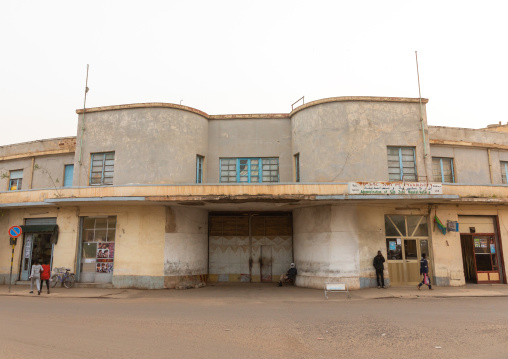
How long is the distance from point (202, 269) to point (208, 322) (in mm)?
9491

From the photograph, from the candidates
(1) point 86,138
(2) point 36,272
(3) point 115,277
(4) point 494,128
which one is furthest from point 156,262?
(4) point 494,128

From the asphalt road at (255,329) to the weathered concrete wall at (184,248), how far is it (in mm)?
3965

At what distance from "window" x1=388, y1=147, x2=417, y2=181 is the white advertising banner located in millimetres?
2699

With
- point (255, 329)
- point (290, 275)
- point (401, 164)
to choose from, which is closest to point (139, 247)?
point (290, 275)

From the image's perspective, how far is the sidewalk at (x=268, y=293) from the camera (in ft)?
46.0

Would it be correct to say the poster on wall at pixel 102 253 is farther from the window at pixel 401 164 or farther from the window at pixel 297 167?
the window at pixel 401 164

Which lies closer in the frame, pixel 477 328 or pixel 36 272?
pixel 477 328

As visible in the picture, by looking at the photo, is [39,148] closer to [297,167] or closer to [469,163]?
[297,167]

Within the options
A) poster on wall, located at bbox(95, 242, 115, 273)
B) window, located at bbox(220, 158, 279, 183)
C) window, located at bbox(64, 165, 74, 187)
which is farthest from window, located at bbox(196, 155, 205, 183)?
window, located at bbox(64, 165, 74, 187)

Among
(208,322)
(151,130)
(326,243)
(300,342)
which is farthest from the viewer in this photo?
(151,130)

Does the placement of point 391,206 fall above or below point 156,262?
above

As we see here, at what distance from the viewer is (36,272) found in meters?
15.2

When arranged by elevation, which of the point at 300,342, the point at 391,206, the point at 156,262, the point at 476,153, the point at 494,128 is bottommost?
the point at 300,342

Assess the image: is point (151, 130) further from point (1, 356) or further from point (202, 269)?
point (1, 356)
